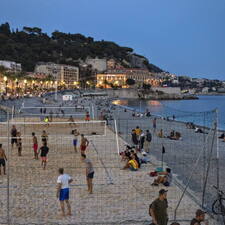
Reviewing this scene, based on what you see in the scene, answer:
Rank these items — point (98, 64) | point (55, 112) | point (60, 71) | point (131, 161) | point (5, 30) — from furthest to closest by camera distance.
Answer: point (98, 64) → point (5, 30) → point (60, 71) → point (55, 112) → point (131, 161)

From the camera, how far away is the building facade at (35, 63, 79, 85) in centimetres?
15538

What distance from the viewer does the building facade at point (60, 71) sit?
510ft

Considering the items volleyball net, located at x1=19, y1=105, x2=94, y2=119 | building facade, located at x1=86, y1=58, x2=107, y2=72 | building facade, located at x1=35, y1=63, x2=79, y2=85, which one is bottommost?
volleyball net, located at x1=19, y1=105, x2=94, y2=119

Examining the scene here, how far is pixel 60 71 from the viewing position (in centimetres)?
16088

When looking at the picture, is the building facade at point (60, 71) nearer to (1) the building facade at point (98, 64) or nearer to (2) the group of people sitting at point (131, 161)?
(1) the building facade at point (98, 64)

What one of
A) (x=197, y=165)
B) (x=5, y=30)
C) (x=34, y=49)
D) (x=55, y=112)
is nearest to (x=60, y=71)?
(x=34, y=49)

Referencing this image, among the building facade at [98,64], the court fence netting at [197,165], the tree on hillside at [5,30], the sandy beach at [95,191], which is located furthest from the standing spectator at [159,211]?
the building facade at [98,64]

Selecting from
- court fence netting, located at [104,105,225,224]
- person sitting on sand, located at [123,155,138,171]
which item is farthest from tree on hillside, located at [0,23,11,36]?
person sitting on sand, located at [123,155,138,171]

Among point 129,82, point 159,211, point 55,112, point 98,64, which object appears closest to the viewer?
point 159,211

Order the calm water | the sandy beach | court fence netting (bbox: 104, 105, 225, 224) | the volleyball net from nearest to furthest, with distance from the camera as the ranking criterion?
the sandy beach, court fence netting (bbox: 104, 105, 225, 224), the calm water, the volleyball net

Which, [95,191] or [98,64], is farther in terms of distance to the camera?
[98,64]

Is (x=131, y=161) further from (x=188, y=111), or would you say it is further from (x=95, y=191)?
(x=188, y=111)

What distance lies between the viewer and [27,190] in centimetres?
1046

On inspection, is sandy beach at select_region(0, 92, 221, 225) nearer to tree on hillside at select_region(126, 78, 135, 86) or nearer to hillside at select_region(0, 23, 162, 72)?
hillside at select_region(0, 23, 162, 72)
